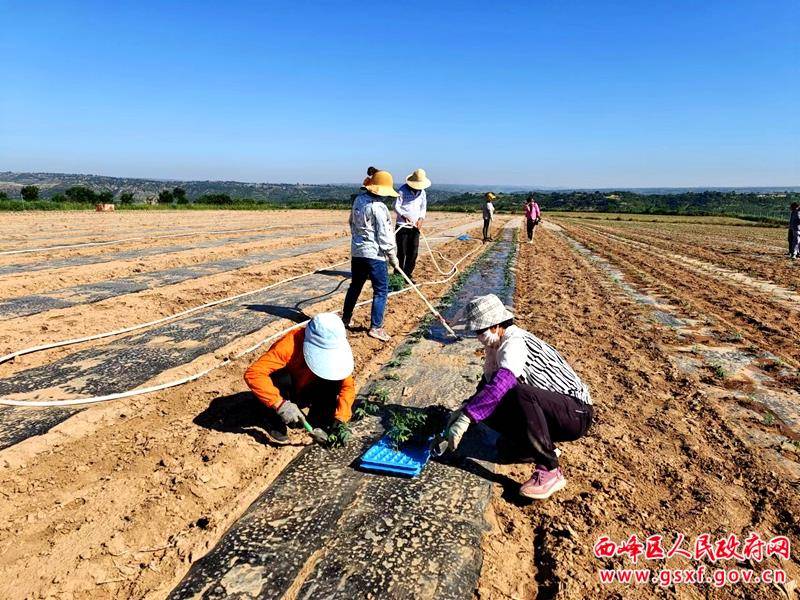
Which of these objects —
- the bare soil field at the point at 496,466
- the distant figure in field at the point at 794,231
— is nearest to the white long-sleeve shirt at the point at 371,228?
the bare soil field at the point at 496,466

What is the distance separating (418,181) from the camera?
9.31m

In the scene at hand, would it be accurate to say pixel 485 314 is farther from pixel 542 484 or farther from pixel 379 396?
pixel 379 396

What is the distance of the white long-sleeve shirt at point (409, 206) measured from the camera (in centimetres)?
938

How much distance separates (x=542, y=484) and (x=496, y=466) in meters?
0.51

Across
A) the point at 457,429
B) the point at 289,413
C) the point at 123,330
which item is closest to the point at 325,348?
the point at 289,413

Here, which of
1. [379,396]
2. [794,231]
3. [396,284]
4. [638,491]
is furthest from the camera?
[794,231]

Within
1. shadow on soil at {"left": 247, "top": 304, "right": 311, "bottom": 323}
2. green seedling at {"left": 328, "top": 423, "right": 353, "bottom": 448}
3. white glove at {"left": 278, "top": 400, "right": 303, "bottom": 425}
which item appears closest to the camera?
white glove at {"left": 278, "top": 400, "right": 303, "bottom": 425}

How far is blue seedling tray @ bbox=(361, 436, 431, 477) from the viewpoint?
3547 mm

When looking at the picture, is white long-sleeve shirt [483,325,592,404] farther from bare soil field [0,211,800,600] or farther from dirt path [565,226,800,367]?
dirt path [565,226,800,367]

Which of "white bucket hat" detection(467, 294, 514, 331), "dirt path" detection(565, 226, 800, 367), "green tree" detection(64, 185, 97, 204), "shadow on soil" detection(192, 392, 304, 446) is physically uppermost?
"green tree" detection(64, 185, 97, 204)

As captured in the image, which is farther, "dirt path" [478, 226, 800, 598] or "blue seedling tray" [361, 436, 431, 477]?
"blue seedling tray" [361, 436, 431, 477]

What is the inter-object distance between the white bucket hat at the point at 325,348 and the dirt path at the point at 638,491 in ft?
4.86

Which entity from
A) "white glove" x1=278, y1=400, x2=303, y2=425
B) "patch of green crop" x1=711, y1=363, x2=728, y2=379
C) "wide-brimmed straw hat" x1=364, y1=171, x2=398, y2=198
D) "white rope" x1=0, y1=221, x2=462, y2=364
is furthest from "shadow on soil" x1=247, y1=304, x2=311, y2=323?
"patch of green crop" x1=711, y1=363, x2=728, y2=379

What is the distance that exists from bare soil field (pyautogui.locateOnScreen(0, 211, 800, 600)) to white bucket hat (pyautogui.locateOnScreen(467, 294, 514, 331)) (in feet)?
3.82
